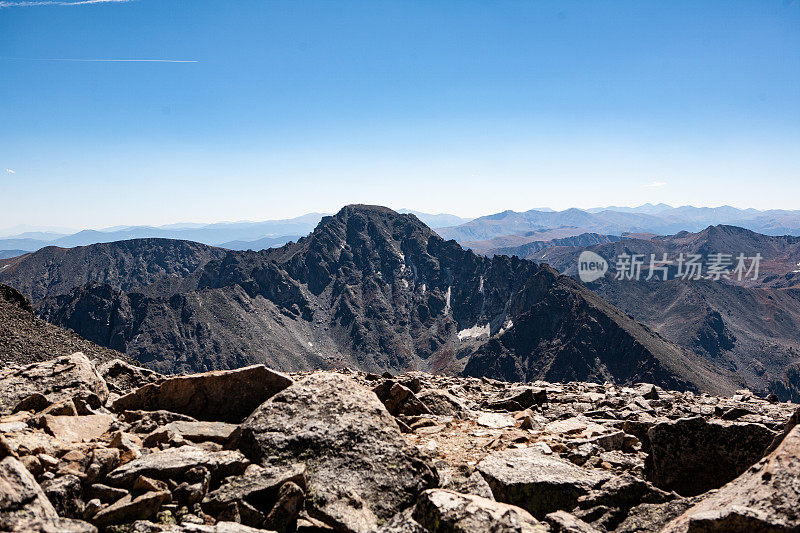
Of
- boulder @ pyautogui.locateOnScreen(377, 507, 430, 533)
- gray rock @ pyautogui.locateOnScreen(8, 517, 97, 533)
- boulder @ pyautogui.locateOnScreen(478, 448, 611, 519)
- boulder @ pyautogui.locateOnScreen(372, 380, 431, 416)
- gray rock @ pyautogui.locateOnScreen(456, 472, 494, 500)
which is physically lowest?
boulder @ pyautogui.locateOnScreen(372, 380, 431, 416)

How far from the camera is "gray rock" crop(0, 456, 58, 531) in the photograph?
5.16 m

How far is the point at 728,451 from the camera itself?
838cm

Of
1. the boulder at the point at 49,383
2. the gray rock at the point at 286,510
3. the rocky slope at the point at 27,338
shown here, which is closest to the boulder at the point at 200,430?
the gray rock at the point at 286,510

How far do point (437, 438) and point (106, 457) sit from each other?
708cm

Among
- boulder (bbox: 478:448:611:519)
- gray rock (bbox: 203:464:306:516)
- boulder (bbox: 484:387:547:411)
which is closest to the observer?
gray rock (bbox: 203:464:306:516)

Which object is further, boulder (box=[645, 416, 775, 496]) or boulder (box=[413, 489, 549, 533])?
boulder (box=[645, 416, 775, 496])

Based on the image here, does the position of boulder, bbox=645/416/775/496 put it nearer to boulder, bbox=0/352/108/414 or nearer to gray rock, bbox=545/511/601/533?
gray rock, bbox=545/511/601/533

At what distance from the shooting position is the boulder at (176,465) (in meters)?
6.78

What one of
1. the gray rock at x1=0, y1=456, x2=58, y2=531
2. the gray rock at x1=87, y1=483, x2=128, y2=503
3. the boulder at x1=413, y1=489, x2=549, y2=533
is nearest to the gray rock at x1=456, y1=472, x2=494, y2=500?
the boulder at x1=413, y1=489, x2=549, y2=533

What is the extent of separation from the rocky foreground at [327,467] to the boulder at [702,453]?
0.07 feet

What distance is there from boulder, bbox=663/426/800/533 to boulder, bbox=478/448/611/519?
197 centimetres

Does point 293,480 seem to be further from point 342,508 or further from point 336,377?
point 336,377

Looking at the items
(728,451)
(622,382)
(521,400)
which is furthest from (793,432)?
(622,382)

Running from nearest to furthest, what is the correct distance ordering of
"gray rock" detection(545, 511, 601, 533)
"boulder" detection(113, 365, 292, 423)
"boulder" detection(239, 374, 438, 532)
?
"gray rock" detection(545, 511, 601, 533)
"boulder" detection(239, 374, 438, 532)
"boulder" detection(113, 365, 292, 423)
